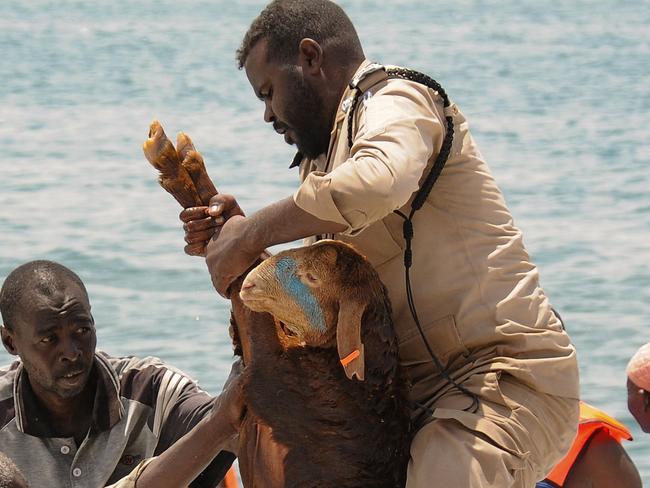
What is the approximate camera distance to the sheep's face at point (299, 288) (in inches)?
131

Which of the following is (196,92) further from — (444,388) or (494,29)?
(444,388)

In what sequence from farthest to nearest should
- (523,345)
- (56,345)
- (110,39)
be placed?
(110,39), (56,345), (523,345)

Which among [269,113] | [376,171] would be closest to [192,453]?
[269,113]

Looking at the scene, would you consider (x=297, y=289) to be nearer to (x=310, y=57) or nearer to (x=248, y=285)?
(x=248, y=285)

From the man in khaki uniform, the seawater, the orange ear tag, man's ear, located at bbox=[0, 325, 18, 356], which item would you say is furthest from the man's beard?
the seawater

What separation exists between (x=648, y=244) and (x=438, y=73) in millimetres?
9078

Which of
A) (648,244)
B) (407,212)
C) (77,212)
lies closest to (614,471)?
(407,212)

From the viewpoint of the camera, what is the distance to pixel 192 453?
369cm

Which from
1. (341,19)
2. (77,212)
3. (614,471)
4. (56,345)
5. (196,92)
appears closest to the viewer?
(341,19)

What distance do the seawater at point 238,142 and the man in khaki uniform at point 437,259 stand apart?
471 cm

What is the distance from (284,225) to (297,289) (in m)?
0.19

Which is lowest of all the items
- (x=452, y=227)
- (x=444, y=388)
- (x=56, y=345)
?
(x=56, y=345)

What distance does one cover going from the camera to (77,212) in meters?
14.3

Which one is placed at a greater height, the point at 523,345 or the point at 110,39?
the point at 523,345
